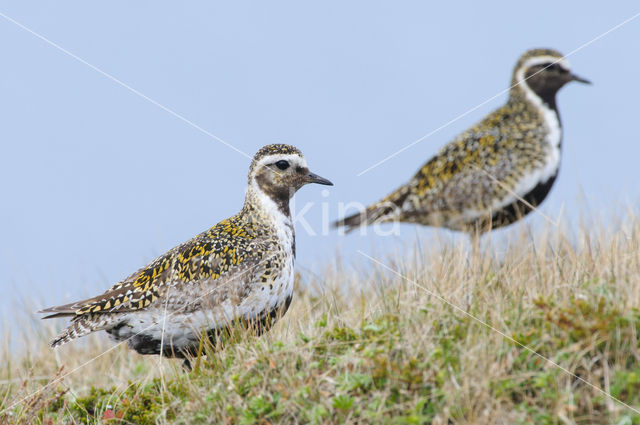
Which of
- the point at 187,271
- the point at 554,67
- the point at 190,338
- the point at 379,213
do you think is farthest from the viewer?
the point at 554,67

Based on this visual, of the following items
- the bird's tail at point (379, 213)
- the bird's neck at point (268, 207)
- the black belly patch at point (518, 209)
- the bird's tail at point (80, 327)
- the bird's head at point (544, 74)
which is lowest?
the black belly patch at point (518, 209)

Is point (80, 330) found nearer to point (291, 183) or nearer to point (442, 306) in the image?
point (291, 183)

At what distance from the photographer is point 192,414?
6.03 m

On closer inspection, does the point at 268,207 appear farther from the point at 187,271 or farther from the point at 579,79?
the point at 579,79

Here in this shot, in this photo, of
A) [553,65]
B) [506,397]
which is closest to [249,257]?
[506,397]

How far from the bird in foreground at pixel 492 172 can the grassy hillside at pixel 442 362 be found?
2.36 m

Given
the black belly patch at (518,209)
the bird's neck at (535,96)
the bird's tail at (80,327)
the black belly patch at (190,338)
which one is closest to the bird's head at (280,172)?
the black belly patch at (190,338)

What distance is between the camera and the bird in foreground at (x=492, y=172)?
989 centimetres

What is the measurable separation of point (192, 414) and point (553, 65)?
726 cm

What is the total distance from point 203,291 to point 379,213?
414cm

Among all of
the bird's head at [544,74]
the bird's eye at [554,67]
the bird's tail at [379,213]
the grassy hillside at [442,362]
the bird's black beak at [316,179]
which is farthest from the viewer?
the bird's eye at [554,67]

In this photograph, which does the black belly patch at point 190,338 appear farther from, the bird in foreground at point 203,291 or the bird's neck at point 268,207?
the bird's neck at point 268,207

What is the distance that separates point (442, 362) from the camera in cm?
538

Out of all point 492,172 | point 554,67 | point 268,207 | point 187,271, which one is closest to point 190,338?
point 187,271
